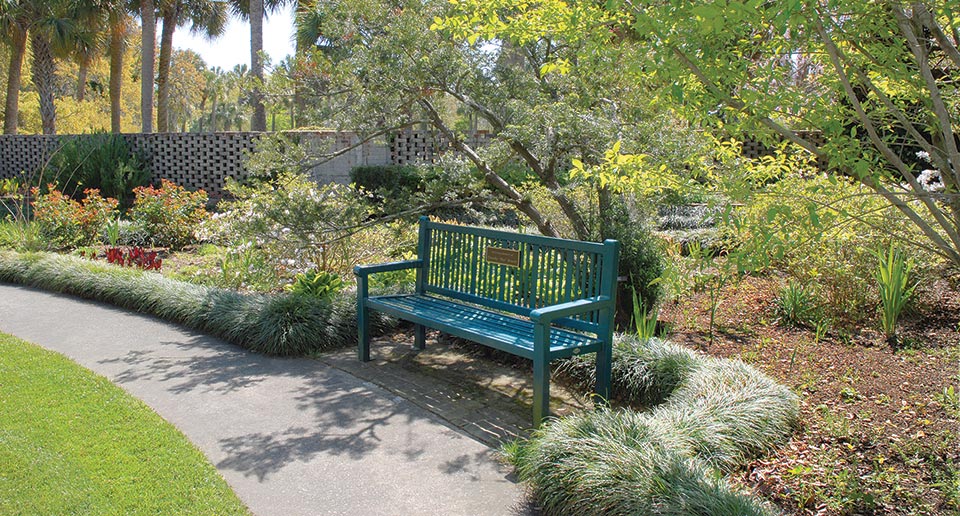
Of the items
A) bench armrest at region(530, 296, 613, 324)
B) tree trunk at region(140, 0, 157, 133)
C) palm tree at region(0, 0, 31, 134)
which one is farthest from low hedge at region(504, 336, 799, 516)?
palm tree at region(0, 0, 31, 134)

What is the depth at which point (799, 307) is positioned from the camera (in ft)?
19.6

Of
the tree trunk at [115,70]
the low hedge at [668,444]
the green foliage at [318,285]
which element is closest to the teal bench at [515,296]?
the low hedge at [668,444]

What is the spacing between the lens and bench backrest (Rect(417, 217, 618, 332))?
450cm

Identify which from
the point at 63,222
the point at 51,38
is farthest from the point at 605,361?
the point at 51,38

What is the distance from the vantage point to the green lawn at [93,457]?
3.18 m

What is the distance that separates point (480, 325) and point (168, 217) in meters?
7.78

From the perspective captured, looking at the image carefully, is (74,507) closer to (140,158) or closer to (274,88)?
(274,88)

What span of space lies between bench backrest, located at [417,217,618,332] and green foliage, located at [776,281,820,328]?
6.34ft

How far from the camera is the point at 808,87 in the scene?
145 inches

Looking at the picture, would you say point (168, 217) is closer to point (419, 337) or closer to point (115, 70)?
point (419, 337)

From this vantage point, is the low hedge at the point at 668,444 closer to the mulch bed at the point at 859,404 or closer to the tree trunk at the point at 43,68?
the mulch bed at the point at 859,404

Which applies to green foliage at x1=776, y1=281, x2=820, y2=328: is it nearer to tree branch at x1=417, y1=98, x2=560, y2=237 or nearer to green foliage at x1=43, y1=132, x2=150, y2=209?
tree branch at x1=417, y1=98, x2=560, y2=237

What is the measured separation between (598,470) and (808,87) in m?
2.23

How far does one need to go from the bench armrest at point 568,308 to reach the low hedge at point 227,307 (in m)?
2.39
